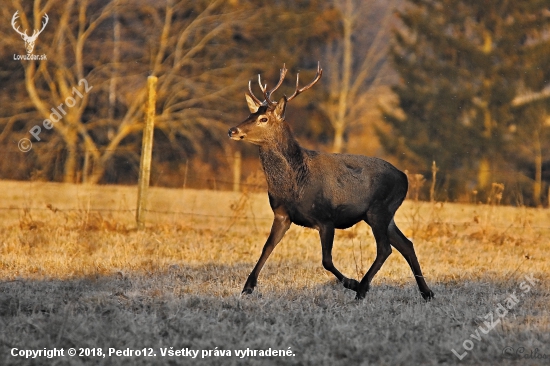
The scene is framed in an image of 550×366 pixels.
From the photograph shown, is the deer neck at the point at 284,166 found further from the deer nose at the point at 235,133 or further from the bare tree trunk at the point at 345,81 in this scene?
the bare tree trunk at the point at 345,81

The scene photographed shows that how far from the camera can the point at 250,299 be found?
27.0ft

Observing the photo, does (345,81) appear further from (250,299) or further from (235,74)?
Result: (250,299)

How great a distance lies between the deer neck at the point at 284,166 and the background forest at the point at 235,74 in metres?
21.5

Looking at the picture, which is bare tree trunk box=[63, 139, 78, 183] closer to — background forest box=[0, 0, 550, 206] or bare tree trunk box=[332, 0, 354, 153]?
background forest box=[0, 0, 550, 206]

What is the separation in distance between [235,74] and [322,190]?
88.6ft

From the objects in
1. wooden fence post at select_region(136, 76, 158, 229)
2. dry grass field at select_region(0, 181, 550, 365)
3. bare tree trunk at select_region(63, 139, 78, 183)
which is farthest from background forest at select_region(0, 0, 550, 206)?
dry grass field at select_region(0, 181, 550, 365)

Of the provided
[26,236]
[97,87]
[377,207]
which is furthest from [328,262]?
[97,87]

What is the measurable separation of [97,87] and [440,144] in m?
14.1

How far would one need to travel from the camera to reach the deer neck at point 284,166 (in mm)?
8922

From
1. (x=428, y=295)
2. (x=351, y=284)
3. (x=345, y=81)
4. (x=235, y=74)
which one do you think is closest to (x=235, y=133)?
(x=351, y=284)

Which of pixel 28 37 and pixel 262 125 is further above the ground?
pixel 262 125

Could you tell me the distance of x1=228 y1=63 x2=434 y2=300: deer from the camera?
8898 millimetres

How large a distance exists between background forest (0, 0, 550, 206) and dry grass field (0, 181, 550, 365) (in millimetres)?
17562

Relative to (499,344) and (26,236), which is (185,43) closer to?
(26,236)
